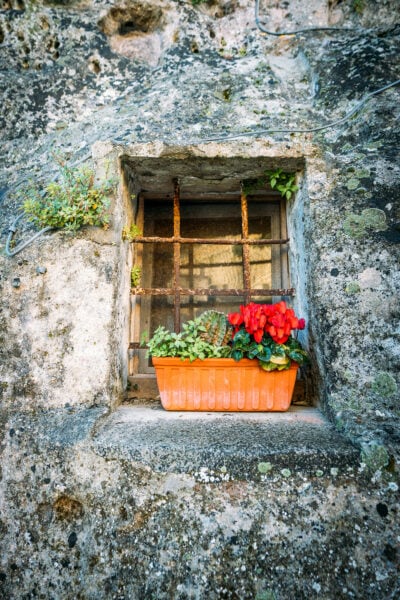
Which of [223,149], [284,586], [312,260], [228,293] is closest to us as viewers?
[284,586]

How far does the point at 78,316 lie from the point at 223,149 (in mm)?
1193

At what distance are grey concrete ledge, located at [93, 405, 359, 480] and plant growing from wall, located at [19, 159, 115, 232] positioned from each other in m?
1.02

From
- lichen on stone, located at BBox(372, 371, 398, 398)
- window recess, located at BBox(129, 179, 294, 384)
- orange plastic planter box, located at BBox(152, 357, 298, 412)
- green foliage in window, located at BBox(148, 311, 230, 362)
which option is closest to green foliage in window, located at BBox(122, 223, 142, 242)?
window recess, located at BBox(129, 179, 294, 384)

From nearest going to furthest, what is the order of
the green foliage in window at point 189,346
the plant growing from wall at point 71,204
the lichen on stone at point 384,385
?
the lichen on stone at point 384,385 → the green foliage in window at point 189,346 → the plant growing from wall at point 71,204

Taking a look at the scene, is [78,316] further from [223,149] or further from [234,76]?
[234,76]

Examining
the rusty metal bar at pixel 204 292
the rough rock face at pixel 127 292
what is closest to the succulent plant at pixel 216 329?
the rusty metal bar at pixel 204 292

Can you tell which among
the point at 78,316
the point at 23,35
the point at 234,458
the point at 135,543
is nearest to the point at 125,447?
the point at 135,543

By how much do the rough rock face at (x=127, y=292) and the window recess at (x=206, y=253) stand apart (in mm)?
388

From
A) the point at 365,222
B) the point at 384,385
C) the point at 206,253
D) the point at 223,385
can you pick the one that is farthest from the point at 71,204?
the point at 384,385

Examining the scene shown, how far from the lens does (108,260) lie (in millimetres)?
1771

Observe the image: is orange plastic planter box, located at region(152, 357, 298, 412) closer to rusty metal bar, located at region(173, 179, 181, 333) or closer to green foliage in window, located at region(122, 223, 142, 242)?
rusty metal bar, located at region(173, 179, 181, 333)

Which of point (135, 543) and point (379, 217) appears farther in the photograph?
point (379, 217)

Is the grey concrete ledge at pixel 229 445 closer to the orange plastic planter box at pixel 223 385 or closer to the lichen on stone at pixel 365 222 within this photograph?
the orange plastic planter box at pixel 223 385

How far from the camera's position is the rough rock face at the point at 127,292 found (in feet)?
4.14
